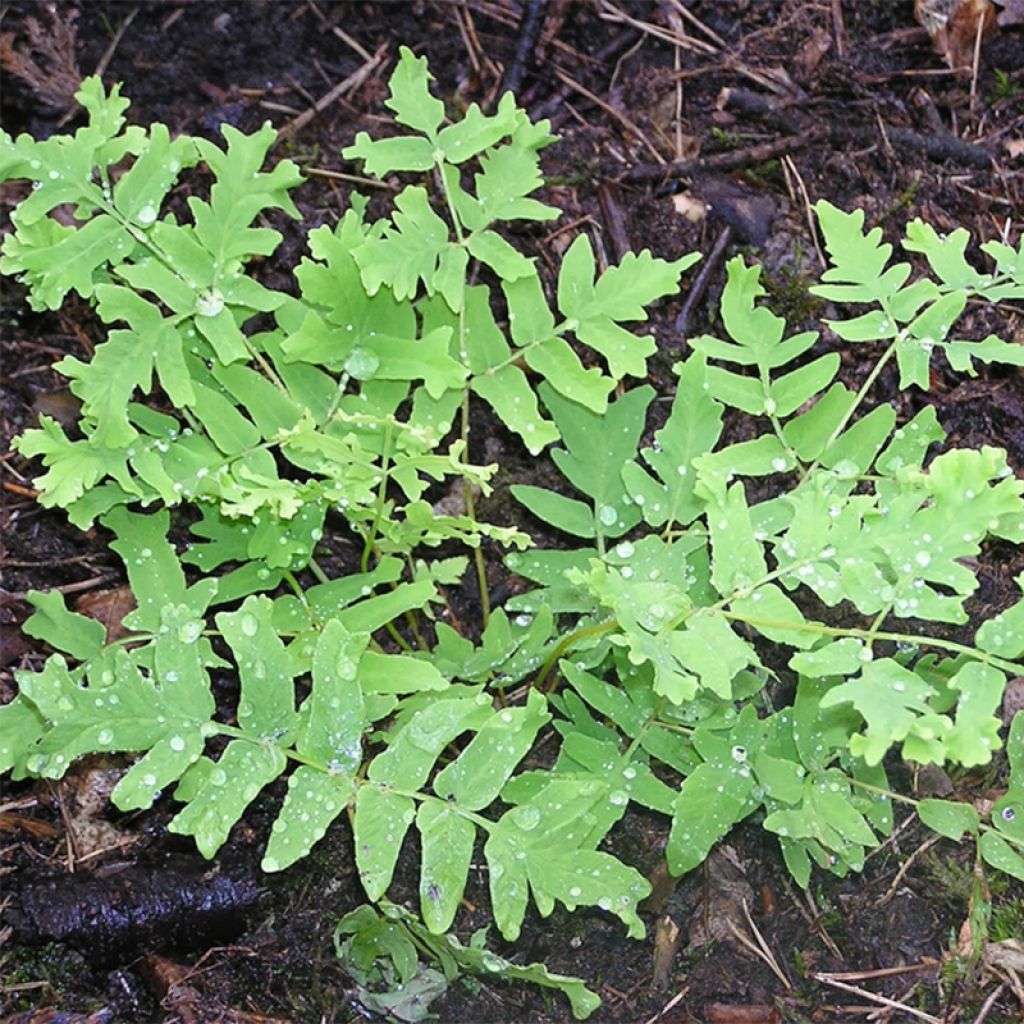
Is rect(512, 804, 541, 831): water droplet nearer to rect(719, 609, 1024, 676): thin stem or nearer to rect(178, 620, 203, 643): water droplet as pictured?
rect(719, 609, 1024, 676): thin stem

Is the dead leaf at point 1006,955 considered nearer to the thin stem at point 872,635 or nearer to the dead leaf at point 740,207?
the thin stem at point 872,635

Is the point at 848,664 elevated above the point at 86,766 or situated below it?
above

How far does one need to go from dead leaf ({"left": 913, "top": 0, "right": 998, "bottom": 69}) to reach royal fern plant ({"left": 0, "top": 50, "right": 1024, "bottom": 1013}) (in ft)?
5.23

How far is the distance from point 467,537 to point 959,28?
2.83 metres

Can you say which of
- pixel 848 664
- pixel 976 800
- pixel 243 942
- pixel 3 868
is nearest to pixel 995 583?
pixel 976 800

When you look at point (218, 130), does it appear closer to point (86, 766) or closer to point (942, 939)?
point (86, 766)

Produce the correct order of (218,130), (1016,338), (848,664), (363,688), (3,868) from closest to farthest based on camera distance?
(848,664) < (363,688) < (3,868) < (1016,338) < (218,130)

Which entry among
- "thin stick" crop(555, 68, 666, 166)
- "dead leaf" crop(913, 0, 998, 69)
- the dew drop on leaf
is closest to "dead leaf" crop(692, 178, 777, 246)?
"thin stick" crop(555, 68, 666, 166)

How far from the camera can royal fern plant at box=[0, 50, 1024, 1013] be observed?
255 cm

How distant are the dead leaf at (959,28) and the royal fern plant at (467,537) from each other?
5.23 feet

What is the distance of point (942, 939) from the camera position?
305cm

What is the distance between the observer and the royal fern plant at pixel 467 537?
8.38 ft

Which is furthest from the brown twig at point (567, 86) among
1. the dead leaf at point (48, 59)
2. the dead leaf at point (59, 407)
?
the dead leaf at point (59, 407)

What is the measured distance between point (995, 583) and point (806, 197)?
145 centimetres
